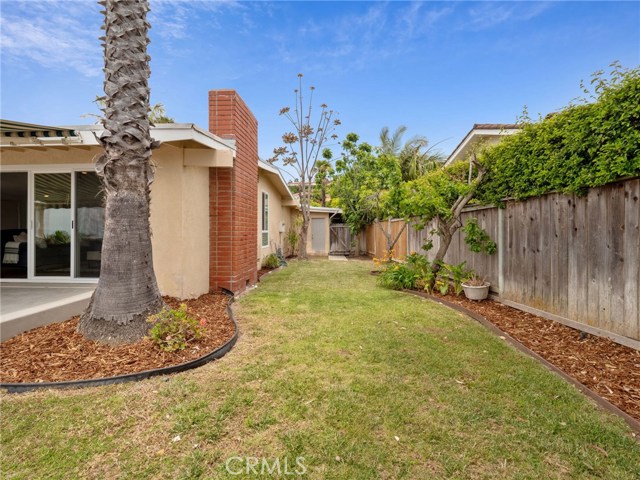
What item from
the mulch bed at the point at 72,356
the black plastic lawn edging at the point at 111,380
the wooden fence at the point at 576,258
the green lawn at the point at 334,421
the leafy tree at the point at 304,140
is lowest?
the green lawn at the point at 334,421

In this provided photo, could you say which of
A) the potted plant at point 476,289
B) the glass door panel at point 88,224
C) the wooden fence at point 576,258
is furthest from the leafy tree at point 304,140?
the wooden fence at point 576,258

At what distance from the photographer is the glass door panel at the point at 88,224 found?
575 cm

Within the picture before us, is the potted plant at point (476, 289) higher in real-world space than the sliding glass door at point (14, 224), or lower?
lower

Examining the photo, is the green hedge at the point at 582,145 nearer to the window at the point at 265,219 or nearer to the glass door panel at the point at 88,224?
the glass door panel at the point at 88,224

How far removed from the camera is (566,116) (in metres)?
4.32

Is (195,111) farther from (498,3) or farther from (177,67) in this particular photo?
(498,3)

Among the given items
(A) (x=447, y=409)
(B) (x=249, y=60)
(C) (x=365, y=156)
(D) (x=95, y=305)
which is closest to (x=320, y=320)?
(A) (x=447, y=409)

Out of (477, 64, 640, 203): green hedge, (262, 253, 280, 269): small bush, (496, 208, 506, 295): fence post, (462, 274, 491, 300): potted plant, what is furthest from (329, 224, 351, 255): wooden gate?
(477, 64, 640, 203): green hedge

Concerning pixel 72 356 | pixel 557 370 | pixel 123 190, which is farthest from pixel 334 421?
pixel 123 190

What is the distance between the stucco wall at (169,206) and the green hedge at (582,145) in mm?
5714

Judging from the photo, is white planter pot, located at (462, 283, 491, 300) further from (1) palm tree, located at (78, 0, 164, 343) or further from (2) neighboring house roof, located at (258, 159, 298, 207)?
(2) neighboring house roof, located at (258, 159, 298, 207)

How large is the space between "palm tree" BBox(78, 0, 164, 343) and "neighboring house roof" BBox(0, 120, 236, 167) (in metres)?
0.50

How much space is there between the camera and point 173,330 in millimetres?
3621

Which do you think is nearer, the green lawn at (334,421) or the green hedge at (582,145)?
the green lawn at (334,421)
